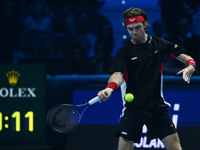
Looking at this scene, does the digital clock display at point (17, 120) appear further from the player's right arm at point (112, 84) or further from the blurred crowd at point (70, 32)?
the player's right arm at point (112, 84)

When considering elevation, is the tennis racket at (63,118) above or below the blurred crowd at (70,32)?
below

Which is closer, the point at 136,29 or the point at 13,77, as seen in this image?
the point at 136,29

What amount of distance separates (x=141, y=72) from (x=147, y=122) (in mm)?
504

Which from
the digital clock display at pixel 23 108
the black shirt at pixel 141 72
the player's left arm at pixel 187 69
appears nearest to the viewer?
the player's left arm at pixel 187 69

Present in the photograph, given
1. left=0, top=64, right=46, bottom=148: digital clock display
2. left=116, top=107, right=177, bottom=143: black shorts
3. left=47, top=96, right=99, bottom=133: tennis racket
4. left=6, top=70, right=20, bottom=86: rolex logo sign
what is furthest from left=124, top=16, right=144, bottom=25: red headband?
left=6, top=70, right=20, bottom=86: rolex logo sign

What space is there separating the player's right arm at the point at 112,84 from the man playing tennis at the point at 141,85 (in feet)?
0.13

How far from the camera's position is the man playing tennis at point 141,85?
15.3 feet

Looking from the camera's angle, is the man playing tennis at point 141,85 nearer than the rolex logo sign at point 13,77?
Yes

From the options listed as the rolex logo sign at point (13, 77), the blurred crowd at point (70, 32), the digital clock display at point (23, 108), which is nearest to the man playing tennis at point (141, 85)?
the digital clock display at point (23, 108)

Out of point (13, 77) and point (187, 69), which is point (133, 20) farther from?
point (13, 77)

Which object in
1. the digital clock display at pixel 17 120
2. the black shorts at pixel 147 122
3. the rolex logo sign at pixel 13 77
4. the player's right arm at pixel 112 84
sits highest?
the player's right arm at pixel 112 84

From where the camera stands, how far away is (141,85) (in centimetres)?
475

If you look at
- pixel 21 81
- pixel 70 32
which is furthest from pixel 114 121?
pixel 70 32

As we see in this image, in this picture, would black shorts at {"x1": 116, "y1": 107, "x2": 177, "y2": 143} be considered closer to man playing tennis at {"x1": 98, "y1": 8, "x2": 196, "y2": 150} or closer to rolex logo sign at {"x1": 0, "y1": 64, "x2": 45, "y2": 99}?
man playing tennis at {"x1": 98, "y1": 8, "x2": 196, "y2": 150}
